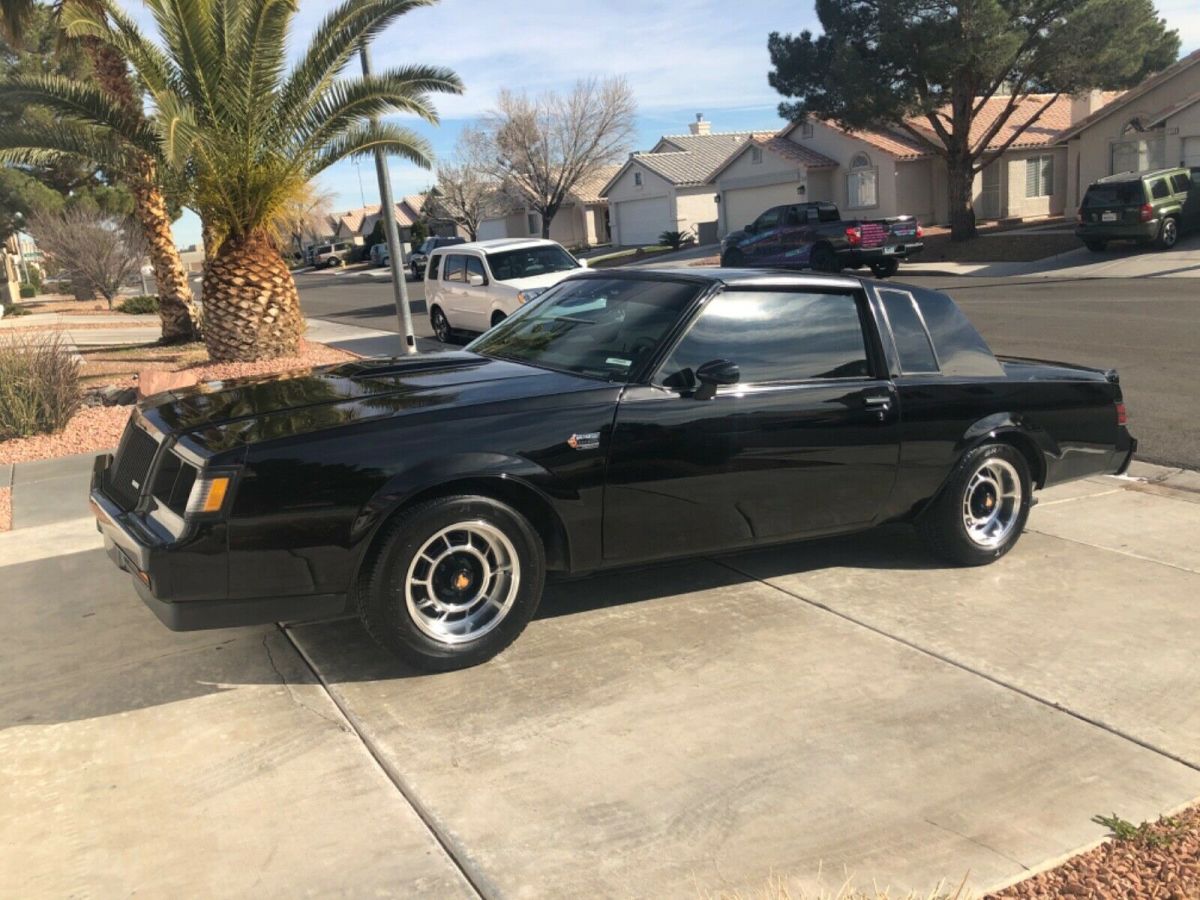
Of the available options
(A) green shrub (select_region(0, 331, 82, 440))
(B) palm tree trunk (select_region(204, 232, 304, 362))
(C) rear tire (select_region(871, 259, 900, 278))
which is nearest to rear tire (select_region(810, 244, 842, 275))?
(C) rear tire (select_region(871, 259, 900, 278))

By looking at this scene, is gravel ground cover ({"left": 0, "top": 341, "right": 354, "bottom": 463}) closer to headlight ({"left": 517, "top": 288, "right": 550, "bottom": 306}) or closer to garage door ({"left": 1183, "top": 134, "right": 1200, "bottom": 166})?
headlight ({"left": 517, "top": 288, "right": 550, "bottom": 306})

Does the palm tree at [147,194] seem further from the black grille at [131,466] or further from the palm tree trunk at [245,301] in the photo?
the black grille at [131,466]

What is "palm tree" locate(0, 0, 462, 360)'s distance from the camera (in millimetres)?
12250

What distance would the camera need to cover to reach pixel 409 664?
4250 millimetres

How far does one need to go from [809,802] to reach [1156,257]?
25008mm

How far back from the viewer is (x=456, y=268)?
679 inches

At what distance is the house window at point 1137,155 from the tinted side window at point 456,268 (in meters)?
24.1

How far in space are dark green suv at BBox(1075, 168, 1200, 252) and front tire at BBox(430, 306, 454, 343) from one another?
1685cm

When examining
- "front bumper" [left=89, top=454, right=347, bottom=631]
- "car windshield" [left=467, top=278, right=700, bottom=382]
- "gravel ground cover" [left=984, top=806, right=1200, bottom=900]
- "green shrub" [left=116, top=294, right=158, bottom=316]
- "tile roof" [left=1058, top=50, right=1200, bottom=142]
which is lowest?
"gravel ground cover" [left=984, top=806, right=1200, bottom=900]

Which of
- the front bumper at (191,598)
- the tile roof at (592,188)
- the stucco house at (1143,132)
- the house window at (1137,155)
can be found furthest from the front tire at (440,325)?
the tile roof at (592,188)

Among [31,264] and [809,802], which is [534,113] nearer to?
[31,264]

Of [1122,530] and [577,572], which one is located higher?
[577,572]

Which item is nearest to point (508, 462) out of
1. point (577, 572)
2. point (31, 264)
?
point (577, 572)

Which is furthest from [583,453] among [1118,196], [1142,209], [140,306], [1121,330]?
[140,306]
